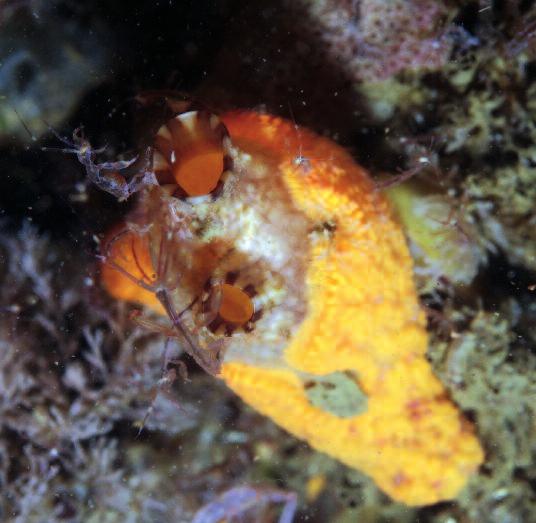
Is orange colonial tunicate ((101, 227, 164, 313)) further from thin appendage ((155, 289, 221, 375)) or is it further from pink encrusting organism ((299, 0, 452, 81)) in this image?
pink encrusting organism ((299, 0, 452, 81))

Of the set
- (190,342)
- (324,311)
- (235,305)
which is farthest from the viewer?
(324,311)

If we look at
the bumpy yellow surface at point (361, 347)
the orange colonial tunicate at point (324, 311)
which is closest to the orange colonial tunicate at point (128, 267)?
the orange colonial tunicate at point (324, 311)

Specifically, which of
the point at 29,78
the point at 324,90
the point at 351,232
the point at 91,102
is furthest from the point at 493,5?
the point at 29,78

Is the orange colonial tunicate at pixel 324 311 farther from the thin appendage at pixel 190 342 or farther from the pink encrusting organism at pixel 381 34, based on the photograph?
the pink encrusting organism at pixel 381 34

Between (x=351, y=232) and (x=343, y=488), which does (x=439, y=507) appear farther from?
(x=351, y=232)

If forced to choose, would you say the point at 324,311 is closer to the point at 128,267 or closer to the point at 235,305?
the point at 235,305

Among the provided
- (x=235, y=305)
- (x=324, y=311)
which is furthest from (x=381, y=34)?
(x=235, y=305)

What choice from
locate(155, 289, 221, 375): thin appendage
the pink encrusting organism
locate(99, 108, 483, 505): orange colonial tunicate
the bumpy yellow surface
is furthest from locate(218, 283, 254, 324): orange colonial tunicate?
the pink encrusting organism
